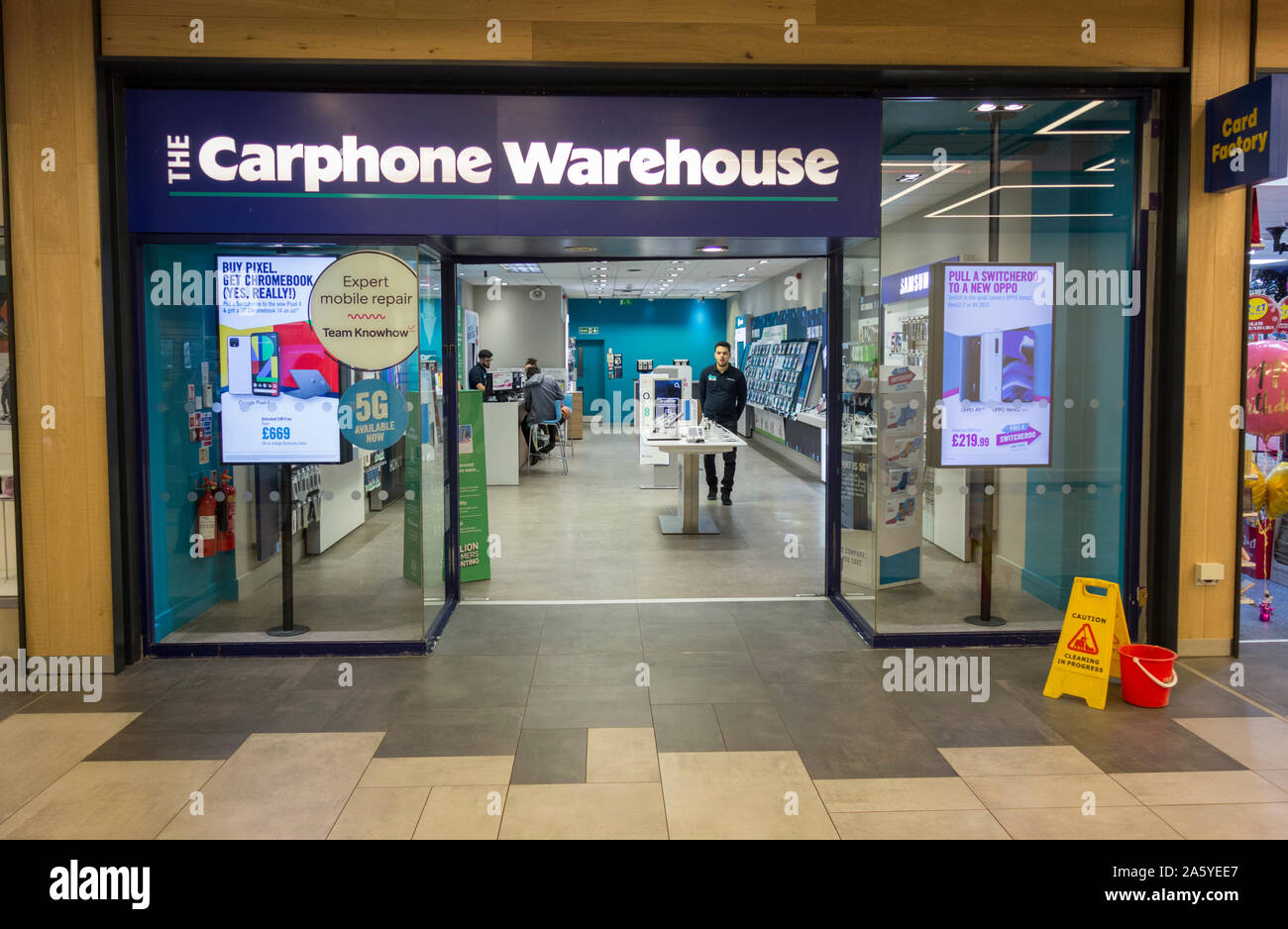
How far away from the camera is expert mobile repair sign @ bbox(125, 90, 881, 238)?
4.62 m

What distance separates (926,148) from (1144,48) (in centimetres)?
110

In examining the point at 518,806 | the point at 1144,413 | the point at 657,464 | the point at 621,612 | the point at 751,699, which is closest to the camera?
the point at 518,806

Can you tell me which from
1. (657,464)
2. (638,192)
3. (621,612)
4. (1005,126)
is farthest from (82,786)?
(657,464)

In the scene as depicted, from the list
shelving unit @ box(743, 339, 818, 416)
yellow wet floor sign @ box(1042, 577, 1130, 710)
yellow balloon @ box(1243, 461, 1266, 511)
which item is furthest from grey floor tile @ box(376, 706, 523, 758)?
shelving unit @ box(743, 339, 818, 416)

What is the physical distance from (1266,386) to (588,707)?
4.27m

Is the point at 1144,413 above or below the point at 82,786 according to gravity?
above

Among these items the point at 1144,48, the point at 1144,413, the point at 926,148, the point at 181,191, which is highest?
the point at 1144,48

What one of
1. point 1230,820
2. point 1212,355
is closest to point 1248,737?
point 1230,820

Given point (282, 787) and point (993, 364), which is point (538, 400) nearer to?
point (993, 364)

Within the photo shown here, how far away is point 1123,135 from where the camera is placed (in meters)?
4.96

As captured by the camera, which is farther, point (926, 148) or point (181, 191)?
point (926, 148)

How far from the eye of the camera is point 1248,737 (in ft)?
12.6

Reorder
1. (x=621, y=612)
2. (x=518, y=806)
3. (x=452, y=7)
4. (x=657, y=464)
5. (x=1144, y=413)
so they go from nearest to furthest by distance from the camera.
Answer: (x=518, y=806) → (x=452, y=7) → (x=1144, y=413) → (x=621, y=612) → (x=657, y=464)

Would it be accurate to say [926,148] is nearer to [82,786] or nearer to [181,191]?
[181,191]
